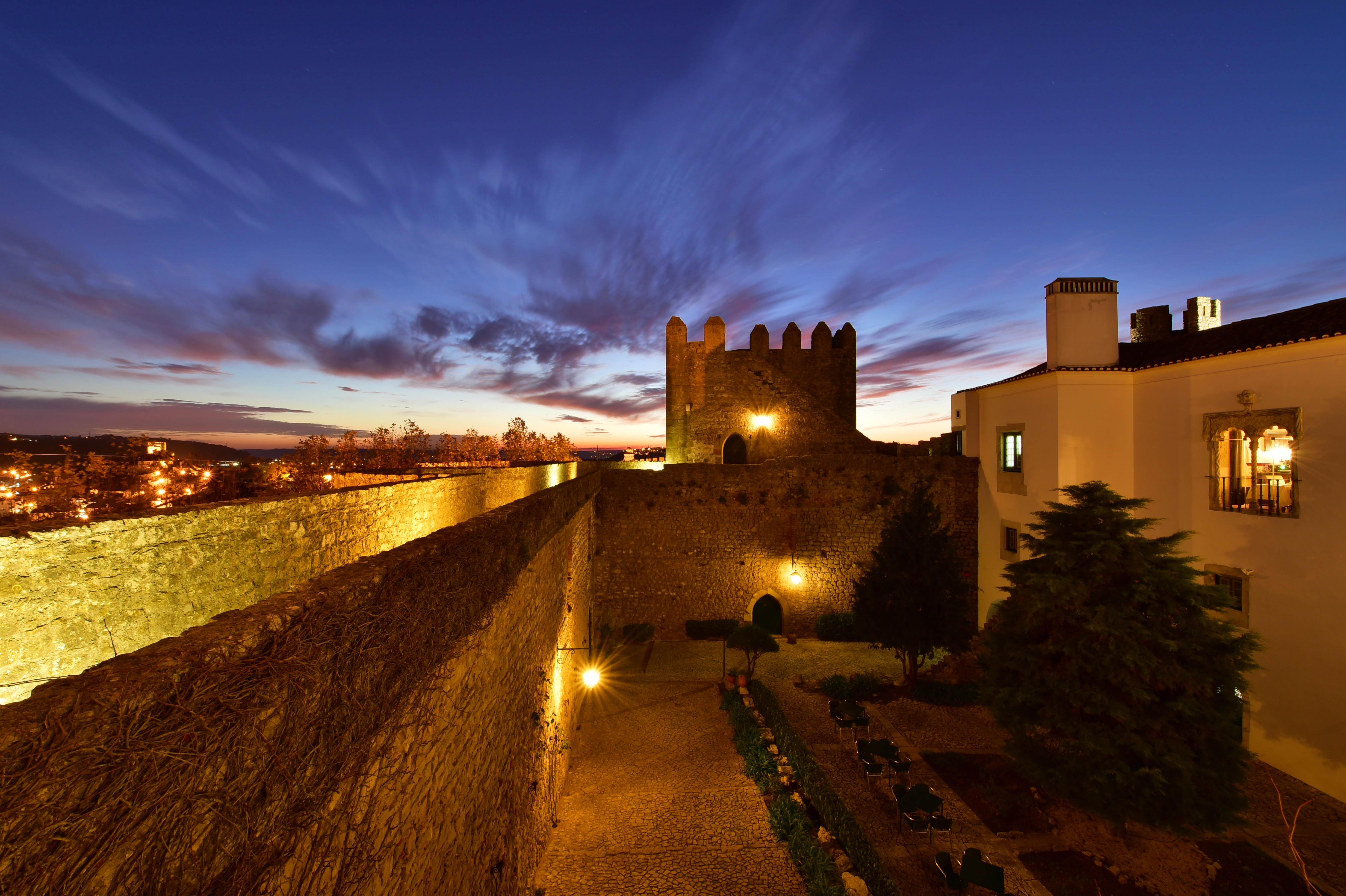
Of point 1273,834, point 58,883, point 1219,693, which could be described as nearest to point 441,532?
point 58,883

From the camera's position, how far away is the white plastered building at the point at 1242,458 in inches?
324

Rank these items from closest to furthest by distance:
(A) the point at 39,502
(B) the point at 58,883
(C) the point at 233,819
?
(B) the point at 58,883 < (C) the point at 233,819 < (A) the point at 39,502

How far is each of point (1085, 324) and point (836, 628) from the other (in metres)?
10.1

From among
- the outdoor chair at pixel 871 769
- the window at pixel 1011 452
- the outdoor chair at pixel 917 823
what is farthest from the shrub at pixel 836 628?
the outdoor chair at pixel 917 823

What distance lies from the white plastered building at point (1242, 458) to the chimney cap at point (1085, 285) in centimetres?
3

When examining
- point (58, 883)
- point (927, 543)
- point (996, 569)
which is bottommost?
point (996, 569)

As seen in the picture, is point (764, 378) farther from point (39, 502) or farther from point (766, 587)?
point (39, 502)

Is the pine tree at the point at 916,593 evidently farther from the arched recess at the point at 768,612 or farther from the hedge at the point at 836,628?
the arched recess at the point at 768,612

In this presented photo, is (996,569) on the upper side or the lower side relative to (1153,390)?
lower

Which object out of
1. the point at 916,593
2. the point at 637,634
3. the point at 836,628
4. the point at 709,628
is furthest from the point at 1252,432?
the point at 637,634

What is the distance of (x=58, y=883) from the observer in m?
1.23

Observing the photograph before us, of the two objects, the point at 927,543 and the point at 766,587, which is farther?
the point at 766,587

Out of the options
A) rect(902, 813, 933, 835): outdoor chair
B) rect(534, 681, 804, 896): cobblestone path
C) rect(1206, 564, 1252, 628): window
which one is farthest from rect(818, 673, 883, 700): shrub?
rect(1206, 564, 1252, 628): window

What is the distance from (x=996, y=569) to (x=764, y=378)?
33.8 ft
